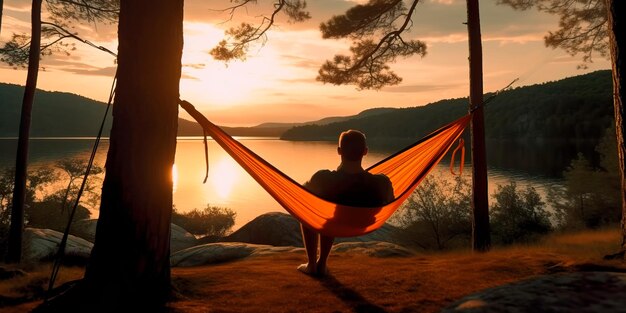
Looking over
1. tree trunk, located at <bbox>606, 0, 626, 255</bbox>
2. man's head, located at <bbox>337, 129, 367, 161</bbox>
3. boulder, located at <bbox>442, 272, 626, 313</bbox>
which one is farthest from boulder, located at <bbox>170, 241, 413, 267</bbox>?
→ boulder, located at <bbox>442, 272, 626, 313</bbox>

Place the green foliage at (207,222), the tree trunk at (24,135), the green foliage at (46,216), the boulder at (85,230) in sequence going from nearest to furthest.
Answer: the tree trunk at (24,135), the boulder at (85,230), the green foliage at (46,216), the green foliage at (207,222)

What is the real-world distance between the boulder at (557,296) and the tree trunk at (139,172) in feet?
5.51

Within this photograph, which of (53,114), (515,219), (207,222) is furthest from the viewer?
(53,114)

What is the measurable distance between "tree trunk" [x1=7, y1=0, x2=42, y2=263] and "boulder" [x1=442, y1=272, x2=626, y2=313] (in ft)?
22.3

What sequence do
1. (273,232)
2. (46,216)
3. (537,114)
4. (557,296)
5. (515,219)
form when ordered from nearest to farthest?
(557,296)
(273,232)
(46,216)
(515,219)
(537,114)

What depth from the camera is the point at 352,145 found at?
291 cm

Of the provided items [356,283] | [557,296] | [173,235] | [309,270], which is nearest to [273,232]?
[173,235]

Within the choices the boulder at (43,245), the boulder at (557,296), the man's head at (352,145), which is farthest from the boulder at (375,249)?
the boulder at (43,245)

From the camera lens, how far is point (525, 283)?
5.67 ft

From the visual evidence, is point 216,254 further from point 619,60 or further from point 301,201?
point 619,60

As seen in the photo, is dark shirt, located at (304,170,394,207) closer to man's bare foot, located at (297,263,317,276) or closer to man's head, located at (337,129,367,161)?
man's head, located at (337,129,367,161)

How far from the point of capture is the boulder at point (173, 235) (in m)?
11.9

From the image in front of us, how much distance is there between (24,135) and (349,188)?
5.65m

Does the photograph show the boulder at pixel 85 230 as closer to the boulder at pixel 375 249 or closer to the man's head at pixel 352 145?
the boulder at pixel 375 249
